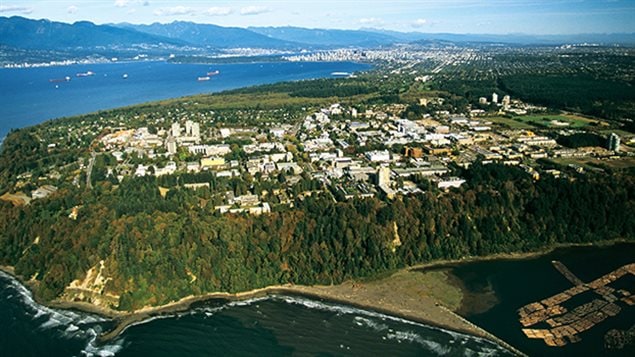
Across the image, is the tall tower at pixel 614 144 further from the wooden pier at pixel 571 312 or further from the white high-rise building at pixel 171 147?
the white high-rise building at pixel 171 147

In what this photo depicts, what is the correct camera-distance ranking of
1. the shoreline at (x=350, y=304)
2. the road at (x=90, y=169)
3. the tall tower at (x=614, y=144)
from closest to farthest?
the shoreline at (x=350, y=304)
the road at (x=90, y=169)
the tall tower at (x=614, y=144)

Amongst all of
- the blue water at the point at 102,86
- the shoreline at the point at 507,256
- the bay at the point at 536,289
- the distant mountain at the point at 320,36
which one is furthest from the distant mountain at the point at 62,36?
the bay at the point at 536,289

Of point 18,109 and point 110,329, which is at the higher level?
point 18,109

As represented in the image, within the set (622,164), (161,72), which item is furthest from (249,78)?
(622,164)

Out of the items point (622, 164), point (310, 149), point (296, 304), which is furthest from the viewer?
point (310, 149)

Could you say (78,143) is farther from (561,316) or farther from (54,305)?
(561,316)
